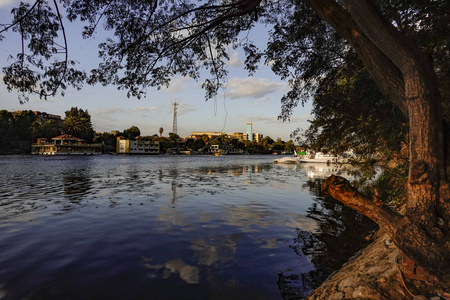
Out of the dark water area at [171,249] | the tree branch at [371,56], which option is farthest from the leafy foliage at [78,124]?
the tree branch at [371,56]

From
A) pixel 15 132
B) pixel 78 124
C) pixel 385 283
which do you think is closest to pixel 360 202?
pixel 385 283

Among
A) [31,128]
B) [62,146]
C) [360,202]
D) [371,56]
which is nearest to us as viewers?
[360,202]

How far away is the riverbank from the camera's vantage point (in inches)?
129

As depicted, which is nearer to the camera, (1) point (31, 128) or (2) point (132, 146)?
(1) point (31, 128)

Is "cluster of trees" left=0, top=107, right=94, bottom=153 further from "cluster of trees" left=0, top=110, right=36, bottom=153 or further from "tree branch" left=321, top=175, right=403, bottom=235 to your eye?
"tree branch" left=321, top=175, right=403, bottom=235

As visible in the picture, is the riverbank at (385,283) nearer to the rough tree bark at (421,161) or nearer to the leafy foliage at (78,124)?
the rough tree bark at (421,161)

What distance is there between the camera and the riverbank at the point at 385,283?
3.27 meters

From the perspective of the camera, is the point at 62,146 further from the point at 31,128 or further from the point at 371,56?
the point at 371,56

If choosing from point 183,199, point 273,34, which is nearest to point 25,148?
point 183,199

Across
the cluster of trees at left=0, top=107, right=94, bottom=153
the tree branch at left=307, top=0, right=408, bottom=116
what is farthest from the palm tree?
the tree branch at left=307, top=0, right=408, bottom=116

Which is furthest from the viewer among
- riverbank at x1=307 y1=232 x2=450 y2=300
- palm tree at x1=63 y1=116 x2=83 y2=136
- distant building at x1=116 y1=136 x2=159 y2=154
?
distant building at x1=116 y1=136 x2=159 y2=154

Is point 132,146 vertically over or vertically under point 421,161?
over

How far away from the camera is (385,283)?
3.58 meters

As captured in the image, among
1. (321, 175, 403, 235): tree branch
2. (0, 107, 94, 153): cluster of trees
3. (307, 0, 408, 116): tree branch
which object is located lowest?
(321, 175, 403, 235): tree branch
